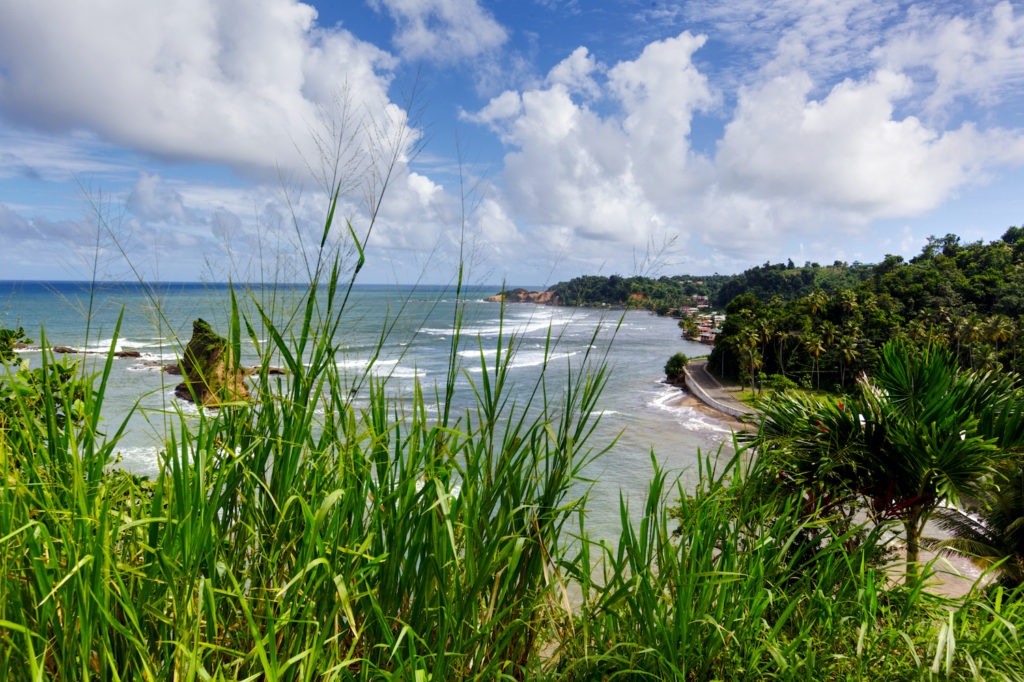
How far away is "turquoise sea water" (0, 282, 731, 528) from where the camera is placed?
170cm

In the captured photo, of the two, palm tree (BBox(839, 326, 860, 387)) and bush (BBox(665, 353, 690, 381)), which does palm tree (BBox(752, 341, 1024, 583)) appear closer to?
palm tree (BBox(839, 326, 860, 387))

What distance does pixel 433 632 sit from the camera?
159 centimetres

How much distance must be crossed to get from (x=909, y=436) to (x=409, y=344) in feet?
11.4

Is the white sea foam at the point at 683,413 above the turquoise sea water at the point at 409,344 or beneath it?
beneath

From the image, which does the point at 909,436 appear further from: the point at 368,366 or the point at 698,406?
the point at 698,406

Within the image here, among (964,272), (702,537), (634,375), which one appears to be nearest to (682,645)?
(702,537)

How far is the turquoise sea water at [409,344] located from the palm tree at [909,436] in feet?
2.22

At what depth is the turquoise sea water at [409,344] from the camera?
1704 mm

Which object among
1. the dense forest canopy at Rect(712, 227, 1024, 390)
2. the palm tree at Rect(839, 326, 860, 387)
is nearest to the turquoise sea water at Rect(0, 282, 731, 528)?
the dense forest canopy at Rect(712, 227, 1024, 390)

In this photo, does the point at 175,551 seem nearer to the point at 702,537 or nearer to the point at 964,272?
the point at 702,537

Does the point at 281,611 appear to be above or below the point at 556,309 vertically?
below

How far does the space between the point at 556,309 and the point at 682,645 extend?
108 centimetres

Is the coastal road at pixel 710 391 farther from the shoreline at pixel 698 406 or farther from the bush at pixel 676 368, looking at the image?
the bush at pixel 676 368

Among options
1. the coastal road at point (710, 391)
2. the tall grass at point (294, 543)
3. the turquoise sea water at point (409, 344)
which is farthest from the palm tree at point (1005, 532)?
the coastal road at point (710, 391)
